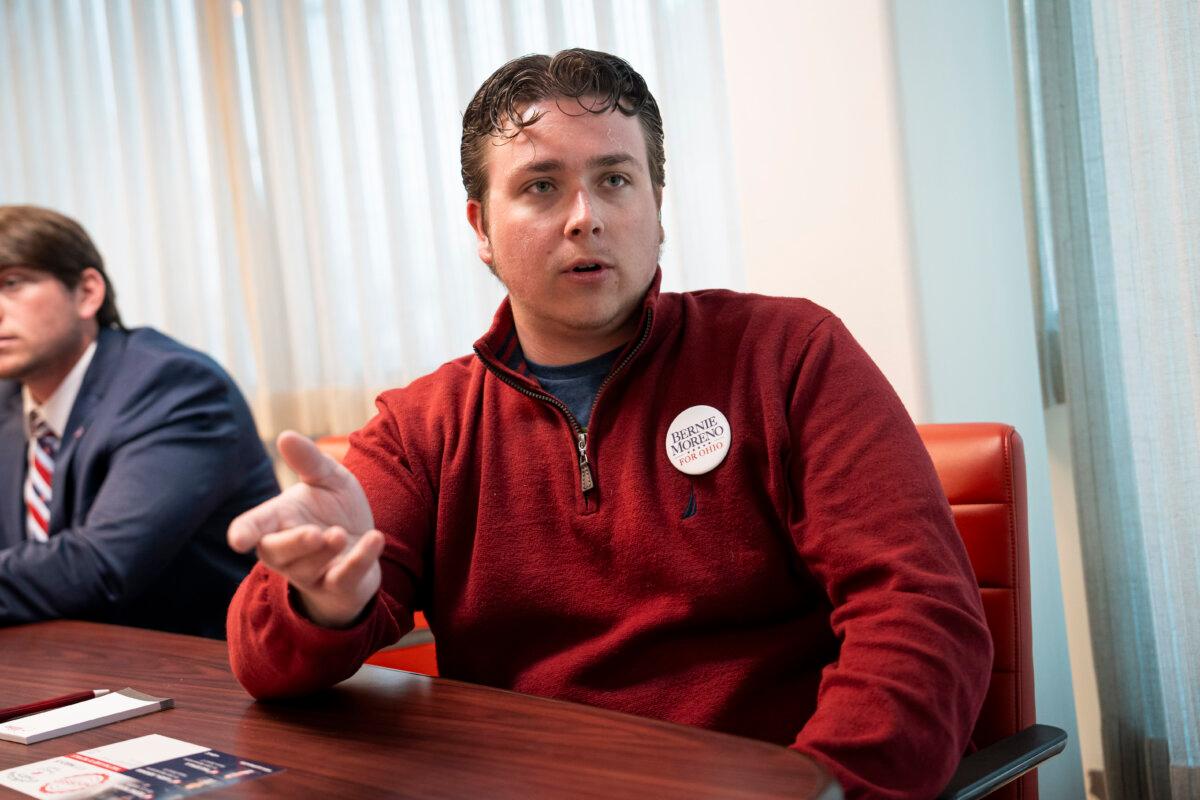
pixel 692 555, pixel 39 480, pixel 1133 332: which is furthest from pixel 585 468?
pixel 39 480

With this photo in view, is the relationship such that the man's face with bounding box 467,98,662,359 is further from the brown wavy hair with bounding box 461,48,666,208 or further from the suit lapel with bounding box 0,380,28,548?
the suit lapel with bounding box 0,380,28,548

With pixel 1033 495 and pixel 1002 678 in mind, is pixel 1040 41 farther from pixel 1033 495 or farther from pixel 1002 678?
pixel 1002 678

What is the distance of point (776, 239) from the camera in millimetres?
2332

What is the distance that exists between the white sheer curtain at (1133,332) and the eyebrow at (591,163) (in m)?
1.07

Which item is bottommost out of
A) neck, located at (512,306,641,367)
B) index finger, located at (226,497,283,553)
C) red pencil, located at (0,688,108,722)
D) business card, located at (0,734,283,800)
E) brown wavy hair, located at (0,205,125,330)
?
red pencil, located at (0,688,108,722)

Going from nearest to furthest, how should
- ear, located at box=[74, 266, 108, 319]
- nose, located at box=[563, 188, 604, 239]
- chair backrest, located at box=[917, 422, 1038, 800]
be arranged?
1. chair backrest, located at box=[917, 422, 1038, 800]
2. nose, located at box=[563, 188, 604, 239]
3. ear, located at box=[74, 266, 108, 319]

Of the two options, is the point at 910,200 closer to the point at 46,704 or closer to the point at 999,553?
the point at 999,553

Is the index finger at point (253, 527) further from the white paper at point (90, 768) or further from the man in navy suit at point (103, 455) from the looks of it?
the man in navy suit at point (103, 455)

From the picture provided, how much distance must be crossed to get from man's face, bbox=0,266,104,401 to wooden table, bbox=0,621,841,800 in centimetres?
115

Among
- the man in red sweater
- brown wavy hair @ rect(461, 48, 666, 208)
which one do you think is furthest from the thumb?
brown wavy hair @ rect(461, 48, 666, 208)

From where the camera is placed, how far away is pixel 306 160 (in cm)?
366

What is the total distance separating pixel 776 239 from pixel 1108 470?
2.58ft

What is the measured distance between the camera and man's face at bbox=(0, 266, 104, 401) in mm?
2469

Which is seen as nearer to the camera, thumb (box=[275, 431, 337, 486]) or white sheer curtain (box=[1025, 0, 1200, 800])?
thumb (box=[275, 431, 337, 486])
